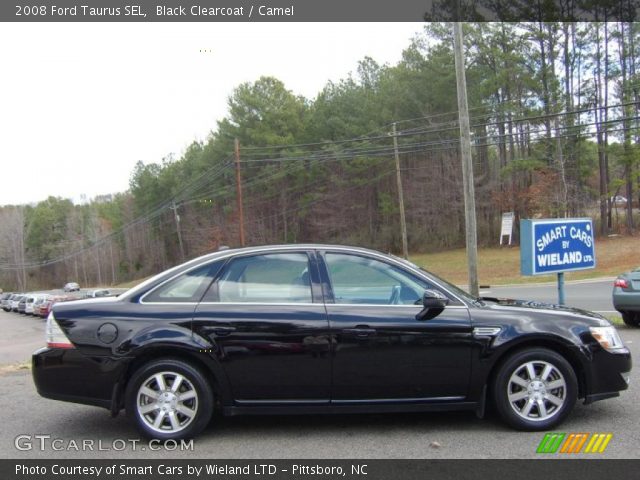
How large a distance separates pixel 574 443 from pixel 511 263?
3438 centimetres

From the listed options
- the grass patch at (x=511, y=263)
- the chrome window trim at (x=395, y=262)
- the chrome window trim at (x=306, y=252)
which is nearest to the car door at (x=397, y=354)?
the chrome window trim at (x=395, y=262)

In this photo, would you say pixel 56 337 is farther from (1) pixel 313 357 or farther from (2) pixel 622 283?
(2) pixel 622 283

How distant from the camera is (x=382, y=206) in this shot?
5628 cm

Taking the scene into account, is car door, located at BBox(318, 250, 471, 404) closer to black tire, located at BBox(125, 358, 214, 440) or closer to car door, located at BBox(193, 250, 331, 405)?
car door, located at BBox(193, 250, 331, 405)

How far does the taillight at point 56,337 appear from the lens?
4.52 metres

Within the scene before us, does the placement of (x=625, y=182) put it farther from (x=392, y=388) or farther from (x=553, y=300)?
(x=392, y=388)

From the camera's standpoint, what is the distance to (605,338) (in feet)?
15.4

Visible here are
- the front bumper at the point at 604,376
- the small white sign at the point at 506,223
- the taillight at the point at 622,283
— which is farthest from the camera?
the small white sign at the point at 506,223

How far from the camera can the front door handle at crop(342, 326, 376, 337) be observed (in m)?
4.46

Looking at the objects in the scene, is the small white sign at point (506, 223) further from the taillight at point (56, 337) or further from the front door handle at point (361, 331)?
the taillight at point (56, 337)

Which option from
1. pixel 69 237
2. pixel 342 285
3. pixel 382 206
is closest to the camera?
pixel 342 285

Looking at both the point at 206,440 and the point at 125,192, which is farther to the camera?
the point at 125,192

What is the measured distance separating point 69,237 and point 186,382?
386ft

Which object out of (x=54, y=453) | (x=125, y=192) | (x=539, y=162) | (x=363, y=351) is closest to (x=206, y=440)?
(x=54, y=453)
